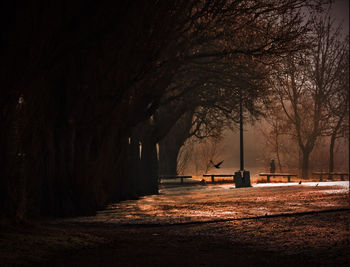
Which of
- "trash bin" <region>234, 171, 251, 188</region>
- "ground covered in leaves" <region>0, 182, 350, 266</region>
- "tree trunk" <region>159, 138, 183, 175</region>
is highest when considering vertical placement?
"tree trunk" <region>159, 138, 183, 175</region>

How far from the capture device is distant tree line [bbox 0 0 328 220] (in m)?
9.70

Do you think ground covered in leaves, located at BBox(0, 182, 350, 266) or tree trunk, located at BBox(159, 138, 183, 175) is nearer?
ground covered in leaves, located at BBox(0, 182, 350, 266)

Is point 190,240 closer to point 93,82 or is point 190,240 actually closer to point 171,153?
point 93,82

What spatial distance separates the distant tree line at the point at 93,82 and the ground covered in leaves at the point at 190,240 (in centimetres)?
137

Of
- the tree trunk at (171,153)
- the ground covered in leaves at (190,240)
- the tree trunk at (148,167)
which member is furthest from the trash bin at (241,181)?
the ground covered in leaves at (190,240)

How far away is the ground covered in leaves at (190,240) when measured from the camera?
8.12 meters

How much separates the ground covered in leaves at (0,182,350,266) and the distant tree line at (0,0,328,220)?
1368 mm

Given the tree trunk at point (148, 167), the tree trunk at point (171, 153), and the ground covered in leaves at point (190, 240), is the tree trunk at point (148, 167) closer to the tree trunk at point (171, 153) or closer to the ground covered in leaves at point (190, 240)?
the ground covered in leaves at point (190, 240)

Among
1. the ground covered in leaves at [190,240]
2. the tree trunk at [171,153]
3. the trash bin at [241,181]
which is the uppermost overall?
the tree trunk at [171,153]

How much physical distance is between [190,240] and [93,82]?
5.64 meters

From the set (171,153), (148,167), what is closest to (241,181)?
(148,167)

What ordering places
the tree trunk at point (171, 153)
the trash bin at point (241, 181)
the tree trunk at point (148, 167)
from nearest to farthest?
1. the tree trunk at point (148, 167)
2. the trash bin at point (241, 181)
3. the tree trunk at point (171, 153)

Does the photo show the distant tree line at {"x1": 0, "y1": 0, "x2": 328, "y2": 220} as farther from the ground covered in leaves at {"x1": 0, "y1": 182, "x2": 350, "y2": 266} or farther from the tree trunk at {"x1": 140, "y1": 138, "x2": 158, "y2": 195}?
the ground covered in leaves at {"x1": 0, "y1": 182, "x2": 350, "y2": 266}

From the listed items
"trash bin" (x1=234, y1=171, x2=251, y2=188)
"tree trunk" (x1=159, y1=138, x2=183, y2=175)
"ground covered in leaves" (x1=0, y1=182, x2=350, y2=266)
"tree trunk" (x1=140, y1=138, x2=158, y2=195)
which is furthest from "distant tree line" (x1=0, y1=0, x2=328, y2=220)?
"tree trunk" (x1=159, y1=138, x2=183, y2=175)
